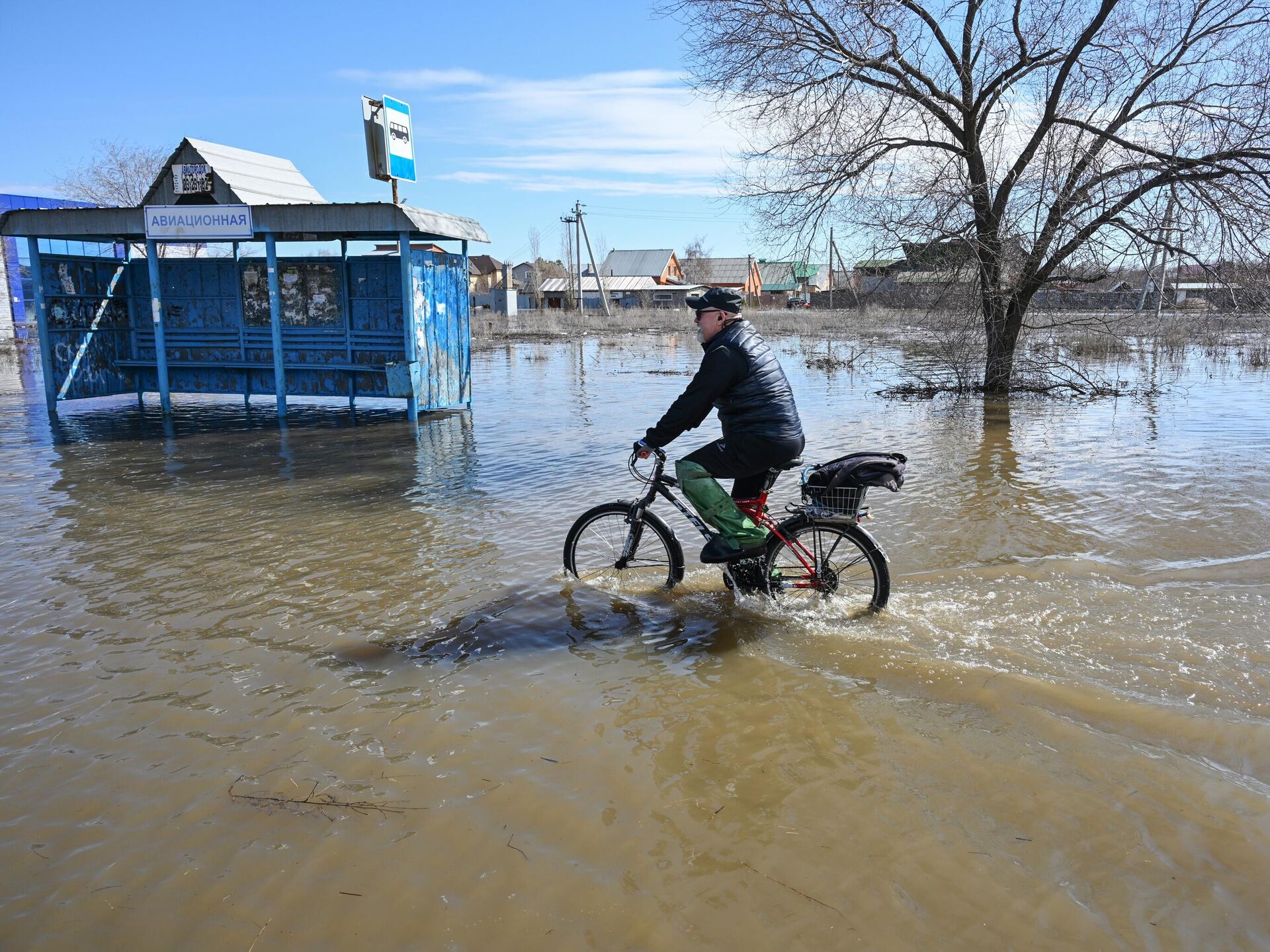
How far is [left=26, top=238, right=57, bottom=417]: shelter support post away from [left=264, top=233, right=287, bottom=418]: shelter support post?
10.7 feet

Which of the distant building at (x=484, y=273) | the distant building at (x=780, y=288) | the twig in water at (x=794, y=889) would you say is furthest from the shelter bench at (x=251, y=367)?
the distant building at (x=484, y=273)

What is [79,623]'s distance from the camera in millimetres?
5512

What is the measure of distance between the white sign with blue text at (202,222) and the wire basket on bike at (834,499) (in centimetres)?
1053

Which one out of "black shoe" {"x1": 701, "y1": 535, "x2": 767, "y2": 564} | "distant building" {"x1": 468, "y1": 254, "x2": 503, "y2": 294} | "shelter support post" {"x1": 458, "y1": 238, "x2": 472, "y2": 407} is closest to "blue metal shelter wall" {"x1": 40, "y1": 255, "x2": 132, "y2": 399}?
"shelter support post" {"x1": 458, "y1": 238, "x2": 472, "y2": 407}

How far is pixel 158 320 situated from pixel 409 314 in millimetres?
4183

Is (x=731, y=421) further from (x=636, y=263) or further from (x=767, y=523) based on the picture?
(x=636, y=263)

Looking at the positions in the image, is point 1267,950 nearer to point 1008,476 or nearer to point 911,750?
point 911,750

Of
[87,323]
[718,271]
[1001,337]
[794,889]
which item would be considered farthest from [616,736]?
[718,271]

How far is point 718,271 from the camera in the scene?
10894 cm

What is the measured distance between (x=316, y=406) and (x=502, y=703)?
13.1 m

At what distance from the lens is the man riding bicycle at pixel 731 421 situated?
17.8 ft

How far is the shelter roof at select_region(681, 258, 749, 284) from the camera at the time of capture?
10706cm

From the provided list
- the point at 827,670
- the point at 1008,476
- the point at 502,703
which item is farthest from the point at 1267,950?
the point at 1008,476

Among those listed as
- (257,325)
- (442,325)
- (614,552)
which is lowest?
(614,552)
